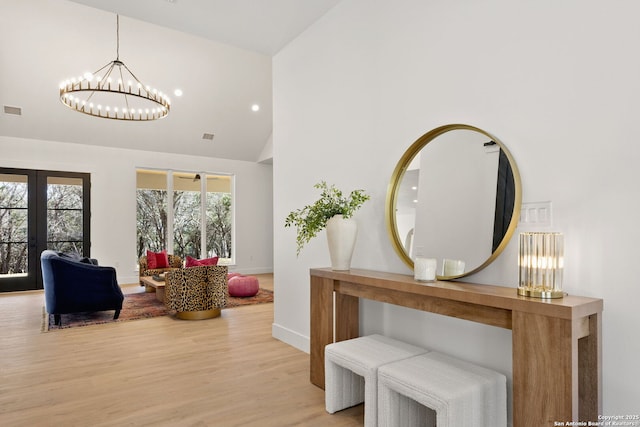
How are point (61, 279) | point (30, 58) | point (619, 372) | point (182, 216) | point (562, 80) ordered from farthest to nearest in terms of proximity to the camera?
point (182, 216), point (30, 58), point (61, 279), point (562, 80), point (619, 372)

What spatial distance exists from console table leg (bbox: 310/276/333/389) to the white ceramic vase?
6.3 inches

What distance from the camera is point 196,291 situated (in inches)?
197

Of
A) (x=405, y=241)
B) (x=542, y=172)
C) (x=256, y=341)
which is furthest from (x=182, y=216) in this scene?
(x=542, y=172)

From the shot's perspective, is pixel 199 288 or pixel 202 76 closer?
pixel 199 288

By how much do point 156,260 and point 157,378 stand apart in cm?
482

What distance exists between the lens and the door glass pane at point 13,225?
7.29 metres

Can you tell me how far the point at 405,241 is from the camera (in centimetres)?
263

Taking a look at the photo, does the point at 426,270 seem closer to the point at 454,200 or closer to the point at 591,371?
the point at 454,200

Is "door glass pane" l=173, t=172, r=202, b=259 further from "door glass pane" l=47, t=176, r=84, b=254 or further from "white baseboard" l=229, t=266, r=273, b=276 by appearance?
"door glass pane" l=47, t=176, r=84, b=254

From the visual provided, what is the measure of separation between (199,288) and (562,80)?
14.4 ft

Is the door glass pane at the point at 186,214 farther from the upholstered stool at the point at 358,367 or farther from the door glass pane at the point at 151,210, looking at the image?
the upholstered stool at the point at 358,367

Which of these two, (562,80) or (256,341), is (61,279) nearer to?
(256,341)

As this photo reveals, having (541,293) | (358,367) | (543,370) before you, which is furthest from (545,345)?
(358,367)

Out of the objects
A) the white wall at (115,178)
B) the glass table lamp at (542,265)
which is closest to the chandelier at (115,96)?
the white wall at (115,178)
